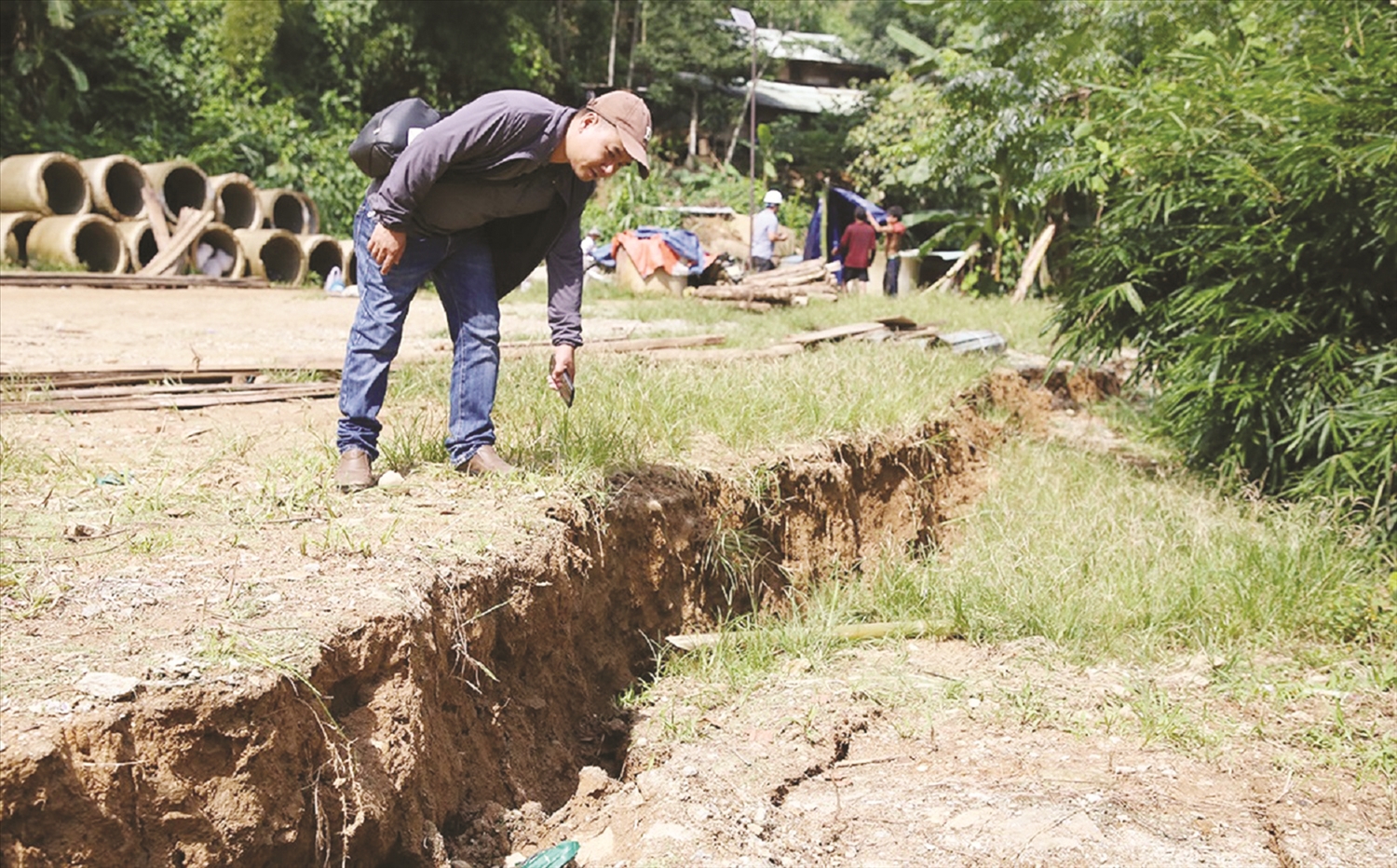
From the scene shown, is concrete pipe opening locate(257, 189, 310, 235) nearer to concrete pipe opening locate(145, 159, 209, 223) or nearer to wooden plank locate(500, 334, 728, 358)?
concrete pipe opening locate(145, 159, 209, 223)

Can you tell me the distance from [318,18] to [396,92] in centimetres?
200

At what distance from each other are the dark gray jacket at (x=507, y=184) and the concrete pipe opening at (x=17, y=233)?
10904 millimetres

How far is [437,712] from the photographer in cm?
307

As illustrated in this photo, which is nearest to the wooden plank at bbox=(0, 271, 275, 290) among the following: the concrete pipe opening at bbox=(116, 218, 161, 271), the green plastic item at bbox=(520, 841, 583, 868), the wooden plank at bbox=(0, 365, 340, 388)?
the concrete pipe opening at bbox=(116, 218, 161, 271)

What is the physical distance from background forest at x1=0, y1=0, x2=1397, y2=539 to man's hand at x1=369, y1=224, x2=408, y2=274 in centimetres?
457

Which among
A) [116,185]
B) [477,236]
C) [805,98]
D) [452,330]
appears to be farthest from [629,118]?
[805,98]

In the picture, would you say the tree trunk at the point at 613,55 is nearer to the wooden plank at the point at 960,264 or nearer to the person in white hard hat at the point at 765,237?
the person in white hard hat at the point at 765,237

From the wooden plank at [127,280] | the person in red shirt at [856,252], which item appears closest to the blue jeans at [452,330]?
the wooden plank at [127,280]

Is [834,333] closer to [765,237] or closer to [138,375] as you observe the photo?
[138,375]

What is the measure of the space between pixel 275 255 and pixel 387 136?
1244cm

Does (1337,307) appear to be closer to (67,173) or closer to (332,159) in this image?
(67,173)

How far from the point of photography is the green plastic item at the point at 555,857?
287 cm

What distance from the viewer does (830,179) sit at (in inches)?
1168

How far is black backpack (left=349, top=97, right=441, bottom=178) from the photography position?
153 inches
